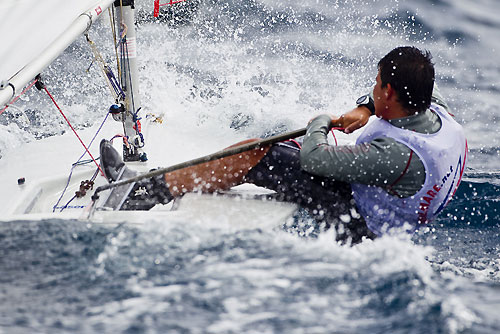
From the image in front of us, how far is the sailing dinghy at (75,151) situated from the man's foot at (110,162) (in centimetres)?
13

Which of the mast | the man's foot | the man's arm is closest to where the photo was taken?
the man's arm

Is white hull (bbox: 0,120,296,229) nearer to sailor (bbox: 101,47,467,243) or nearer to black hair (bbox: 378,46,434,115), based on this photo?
sailor (bbox: 101,47,467,243)

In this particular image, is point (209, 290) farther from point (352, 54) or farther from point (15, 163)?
point (352, 54)

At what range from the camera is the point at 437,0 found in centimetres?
678

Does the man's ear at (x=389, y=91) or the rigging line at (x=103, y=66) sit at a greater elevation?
the rigging line at (x=103, y=66)

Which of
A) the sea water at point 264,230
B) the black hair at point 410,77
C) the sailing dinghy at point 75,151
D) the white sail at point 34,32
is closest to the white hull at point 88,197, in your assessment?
the sailing dinghy at point 75,151

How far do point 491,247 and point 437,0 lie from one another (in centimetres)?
443

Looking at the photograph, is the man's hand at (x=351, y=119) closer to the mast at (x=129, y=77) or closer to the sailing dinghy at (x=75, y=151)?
the sailing dinghy at (x=75, y=151)

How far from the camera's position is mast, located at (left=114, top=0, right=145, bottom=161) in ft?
11.9

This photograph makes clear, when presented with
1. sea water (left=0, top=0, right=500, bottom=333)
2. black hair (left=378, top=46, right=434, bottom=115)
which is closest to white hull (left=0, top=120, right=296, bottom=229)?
sea water (left=0, top=0, right=500, bottom=333)

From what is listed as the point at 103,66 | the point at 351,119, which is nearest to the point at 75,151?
the point at 103,66

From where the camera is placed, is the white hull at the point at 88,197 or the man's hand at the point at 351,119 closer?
the white hull at the point at 88,197

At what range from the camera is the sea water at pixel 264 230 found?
1.73m

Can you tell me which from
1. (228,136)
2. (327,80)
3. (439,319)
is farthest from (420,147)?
(327,80)
